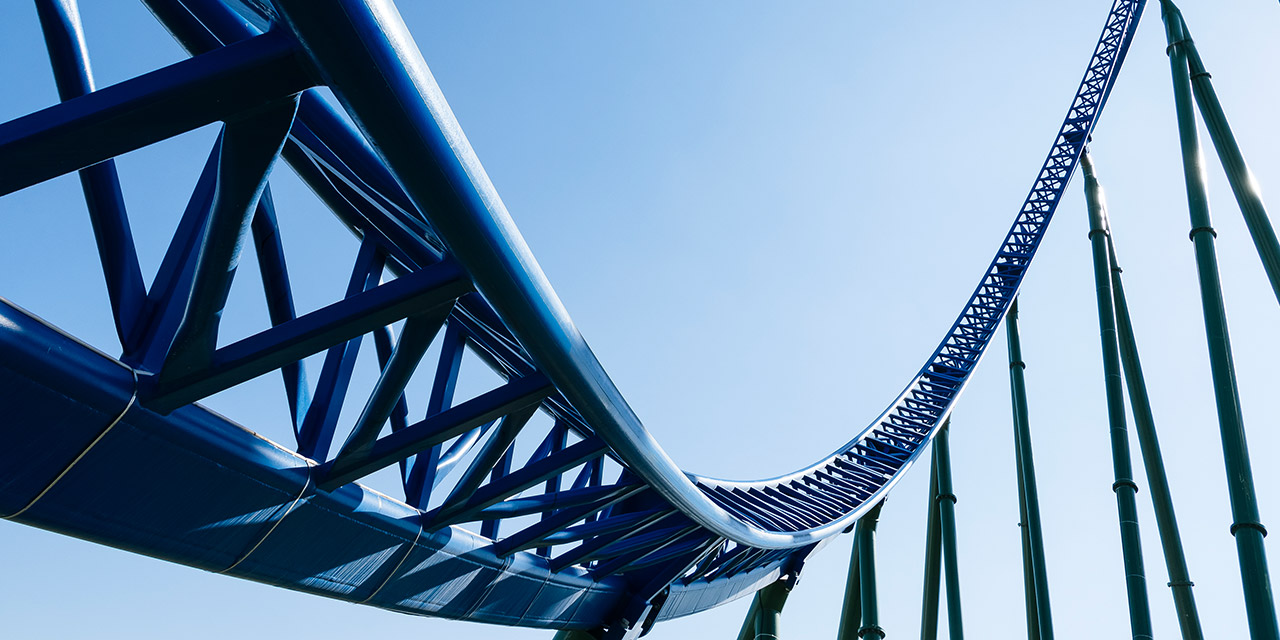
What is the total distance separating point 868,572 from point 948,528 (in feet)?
3.66

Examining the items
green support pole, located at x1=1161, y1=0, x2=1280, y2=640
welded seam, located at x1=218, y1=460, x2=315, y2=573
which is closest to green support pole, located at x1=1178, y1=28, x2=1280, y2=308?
green support pole, located at x1=1161, y1=0, x2=1280, y2=640

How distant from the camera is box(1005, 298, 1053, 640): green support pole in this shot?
27.1 feet

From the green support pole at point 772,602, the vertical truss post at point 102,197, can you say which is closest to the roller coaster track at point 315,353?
the vertical truss post at point 102,197

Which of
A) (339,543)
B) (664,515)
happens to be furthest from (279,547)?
(664,515)

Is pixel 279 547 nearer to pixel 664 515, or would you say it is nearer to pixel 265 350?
pixel 265 350

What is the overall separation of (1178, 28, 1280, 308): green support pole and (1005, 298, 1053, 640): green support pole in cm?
287

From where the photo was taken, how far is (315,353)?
3307 millimetres

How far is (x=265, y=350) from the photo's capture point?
3225 millimetres

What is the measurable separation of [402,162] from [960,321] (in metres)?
12.0

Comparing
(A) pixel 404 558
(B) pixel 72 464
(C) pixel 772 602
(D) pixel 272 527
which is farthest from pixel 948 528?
(B) pixel 72 464

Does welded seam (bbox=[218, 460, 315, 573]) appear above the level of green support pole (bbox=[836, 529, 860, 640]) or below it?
below

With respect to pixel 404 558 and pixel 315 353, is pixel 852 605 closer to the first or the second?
pixel 404 558

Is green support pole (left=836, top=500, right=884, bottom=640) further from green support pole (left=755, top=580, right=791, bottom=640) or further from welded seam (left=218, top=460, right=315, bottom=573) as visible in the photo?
welded seam (left=218, top=460, right=315, bottom=573)

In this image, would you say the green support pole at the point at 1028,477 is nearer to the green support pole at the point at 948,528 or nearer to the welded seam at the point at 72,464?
the green support pole at the point at 948,528
